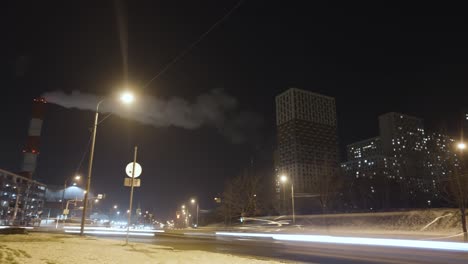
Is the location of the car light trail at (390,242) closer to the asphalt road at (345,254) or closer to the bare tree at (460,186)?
the asphalt road at (345,254)

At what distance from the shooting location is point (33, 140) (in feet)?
454

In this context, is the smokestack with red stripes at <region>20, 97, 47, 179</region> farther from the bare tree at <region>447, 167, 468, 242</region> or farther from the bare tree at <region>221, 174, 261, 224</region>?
the bare tree at <region>447, 167, 468, 242</region>

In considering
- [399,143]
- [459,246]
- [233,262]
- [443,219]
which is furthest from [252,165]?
[399,143]

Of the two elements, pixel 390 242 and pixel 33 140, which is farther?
pixel 33 140

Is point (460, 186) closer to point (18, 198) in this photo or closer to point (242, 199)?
point (242, 199)

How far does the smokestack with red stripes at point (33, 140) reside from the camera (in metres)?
138

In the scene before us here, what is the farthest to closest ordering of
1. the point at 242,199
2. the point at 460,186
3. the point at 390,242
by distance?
the point at 242,199, the point at 460,186, the point at 390,242

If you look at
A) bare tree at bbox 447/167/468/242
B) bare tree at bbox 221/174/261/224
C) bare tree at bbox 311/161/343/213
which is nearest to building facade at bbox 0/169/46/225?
bare tree at bbox 221/174/261/224

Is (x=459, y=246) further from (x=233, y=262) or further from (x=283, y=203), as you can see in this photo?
(x=283, y=203)

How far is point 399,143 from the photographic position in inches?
7249

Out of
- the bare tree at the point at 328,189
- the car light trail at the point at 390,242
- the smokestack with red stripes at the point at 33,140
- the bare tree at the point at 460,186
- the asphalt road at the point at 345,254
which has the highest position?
the smokestack with red stripes at the point at 33,140

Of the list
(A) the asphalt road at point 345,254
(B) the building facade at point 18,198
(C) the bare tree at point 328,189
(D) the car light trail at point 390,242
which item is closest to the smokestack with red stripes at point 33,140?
(B) the building facade at point 18,198

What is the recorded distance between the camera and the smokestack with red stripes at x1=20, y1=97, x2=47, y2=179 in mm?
138125

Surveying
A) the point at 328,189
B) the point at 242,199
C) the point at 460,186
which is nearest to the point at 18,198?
the point at 242,199
